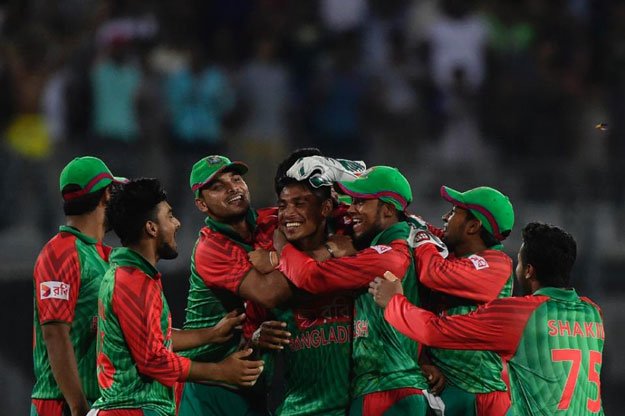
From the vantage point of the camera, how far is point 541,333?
217 inches

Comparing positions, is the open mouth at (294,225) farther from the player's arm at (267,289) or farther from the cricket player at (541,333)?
the cricket player at (541,333)

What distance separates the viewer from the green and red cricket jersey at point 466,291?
19.8 ft

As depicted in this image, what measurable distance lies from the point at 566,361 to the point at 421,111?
294 inches

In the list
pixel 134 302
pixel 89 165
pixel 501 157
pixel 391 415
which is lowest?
pixel 391 415

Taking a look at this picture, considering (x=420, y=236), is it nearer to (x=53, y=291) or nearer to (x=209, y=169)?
(x=209, y=169)

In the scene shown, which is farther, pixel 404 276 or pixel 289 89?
pixel 289 89

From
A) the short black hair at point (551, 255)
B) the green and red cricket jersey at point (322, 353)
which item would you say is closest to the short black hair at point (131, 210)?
the green and red cricket jersey at point (322, 353)

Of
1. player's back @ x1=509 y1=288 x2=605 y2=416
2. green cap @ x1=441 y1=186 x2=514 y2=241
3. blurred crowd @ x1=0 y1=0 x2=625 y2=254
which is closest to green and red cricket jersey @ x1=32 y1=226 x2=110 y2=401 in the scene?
green cap @ x1=441 y1=186 x2=514 y2=241

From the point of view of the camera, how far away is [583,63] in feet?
45.0

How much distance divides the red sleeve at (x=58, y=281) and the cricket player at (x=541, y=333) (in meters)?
1.72

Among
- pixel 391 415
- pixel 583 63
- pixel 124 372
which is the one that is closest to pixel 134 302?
pixel 124 372

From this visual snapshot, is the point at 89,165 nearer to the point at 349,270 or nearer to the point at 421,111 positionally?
the point at 349,270

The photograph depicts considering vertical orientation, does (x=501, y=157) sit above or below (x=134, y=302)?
above

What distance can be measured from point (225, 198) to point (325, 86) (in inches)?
252
